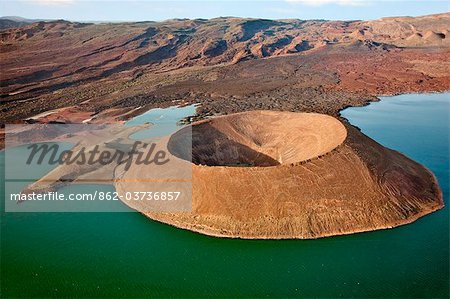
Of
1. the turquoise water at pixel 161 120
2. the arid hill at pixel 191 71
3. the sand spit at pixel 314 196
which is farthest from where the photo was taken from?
the arid hill at pixel 191 71

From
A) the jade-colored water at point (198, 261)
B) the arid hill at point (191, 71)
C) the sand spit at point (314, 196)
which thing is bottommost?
the jade-colored water at point (198, 261)

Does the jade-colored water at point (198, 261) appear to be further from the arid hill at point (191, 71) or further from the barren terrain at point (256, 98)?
the arid hill at point (191, 71)

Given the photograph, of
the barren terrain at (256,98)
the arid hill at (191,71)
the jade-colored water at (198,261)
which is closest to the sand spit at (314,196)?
the barren terrain at (256,98)

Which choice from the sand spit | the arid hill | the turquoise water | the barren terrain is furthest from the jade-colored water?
the arid hill

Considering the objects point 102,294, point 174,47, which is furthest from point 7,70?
point 102,294

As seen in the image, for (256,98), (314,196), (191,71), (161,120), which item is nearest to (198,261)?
(314,196)

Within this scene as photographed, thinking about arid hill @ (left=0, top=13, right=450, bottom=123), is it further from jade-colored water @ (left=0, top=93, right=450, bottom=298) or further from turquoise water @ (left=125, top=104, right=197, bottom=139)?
jade-colored water @ (left=0, top=93, right=450, bottom=298)
